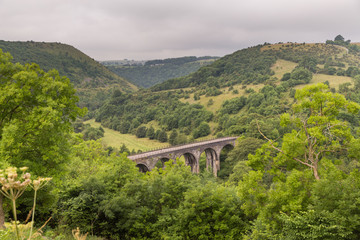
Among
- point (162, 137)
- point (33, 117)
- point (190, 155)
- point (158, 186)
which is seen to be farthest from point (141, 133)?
point (33, 117)

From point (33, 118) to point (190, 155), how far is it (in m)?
49.0

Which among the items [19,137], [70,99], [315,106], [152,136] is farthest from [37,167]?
[152,136]

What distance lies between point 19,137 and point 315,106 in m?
16.9

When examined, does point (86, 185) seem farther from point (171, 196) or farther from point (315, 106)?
point (315, 106)

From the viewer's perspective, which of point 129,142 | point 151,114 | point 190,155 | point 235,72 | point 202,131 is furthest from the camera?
point 235,72

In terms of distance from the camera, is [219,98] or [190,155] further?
[219,98]

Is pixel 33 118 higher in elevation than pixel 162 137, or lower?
higher

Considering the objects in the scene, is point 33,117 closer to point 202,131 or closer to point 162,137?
point 162,137

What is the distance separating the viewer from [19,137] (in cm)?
1362

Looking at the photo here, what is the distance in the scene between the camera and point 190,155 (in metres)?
60.9

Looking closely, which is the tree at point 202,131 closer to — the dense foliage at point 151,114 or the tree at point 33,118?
the dense foliage at point 151,114

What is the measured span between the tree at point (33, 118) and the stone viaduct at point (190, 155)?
32.6m

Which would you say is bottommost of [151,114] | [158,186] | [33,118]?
[151,114]

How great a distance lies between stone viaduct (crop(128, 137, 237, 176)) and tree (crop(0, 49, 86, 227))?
32572mm
